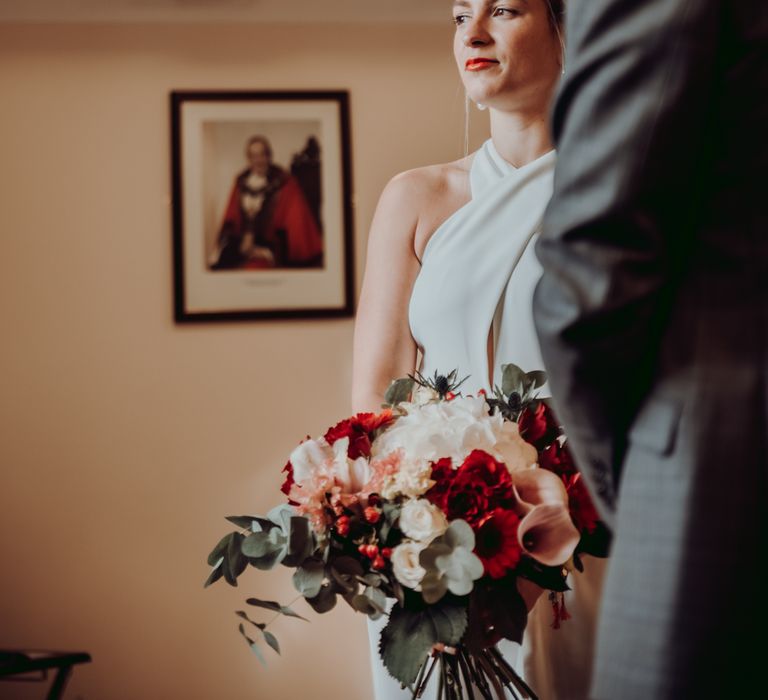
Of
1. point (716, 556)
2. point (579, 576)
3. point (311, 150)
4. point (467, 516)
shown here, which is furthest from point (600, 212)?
point (311, 150)

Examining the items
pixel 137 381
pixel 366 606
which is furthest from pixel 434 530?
pixel 137 381

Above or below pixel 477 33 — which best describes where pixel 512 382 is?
below

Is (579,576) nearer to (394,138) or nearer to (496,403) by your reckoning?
(496,403)

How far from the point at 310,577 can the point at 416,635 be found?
14 centimetres

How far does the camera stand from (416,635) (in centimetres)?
103

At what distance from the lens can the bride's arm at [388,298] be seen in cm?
164

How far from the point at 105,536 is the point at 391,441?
2.44 meters

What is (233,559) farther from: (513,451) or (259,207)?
(259,207)

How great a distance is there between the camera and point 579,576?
1450mm

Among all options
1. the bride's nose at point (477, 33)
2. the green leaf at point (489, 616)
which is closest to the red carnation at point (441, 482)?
the green leaf at point (489, 616)

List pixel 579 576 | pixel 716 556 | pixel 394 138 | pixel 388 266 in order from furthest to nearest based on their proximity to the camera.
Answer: pixel 394 138
pixel 388 266
pixel 579 576
pixel 716 556

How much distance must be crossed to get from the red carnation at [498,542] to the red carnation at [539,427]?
0.15 meters

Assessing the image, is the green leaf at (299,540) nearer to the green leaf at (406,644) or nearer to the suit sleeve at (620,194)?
the green leaf at (406,644)

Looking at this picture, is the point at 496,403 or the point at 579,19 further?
the point at 496,403
